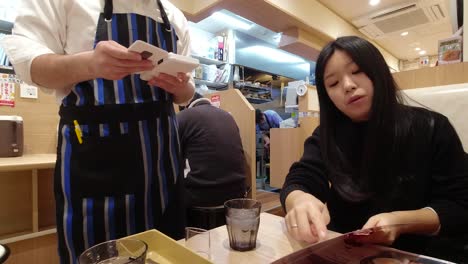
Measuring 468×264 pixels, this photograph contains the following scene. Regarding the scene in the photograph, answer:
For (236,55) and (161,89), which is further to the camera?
(236,55)

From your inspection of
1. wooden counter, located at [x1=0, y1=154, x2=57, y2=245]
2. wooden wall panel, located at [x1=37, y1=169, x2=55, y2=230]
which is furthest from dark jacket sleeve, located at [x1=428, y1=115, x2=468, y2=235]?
wooden wall panel, located at [x1=37, y1=169, x2=55, y2=230]

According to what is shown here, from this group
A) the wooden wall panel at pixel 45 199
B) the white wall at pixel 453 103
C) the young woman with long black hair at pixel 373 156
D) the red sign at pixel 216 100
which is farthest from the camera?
the red sign at pixel 216 100

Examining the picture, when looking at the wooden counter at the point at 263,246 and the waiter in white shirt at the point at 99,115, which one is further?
the waiter in white shirt at the point at 99,115

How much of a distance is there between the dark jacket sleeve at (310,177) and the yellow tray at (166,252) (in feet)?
1.41

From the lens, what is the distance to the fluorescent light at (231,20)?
13.7 ft

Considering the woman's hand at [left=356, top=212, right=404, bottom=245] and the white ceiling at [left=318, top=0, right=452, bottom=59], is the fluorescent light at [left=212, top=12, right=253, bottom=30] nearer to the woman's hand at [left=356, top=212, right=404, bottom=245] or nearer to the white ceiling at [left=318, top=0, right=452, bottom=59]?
the white ceiling at [left=318, top=0, right=452, bottom=59]

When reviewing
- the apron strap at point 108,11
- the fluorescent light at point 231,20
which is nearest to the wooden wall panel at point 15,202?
the apron strap at point 108,11

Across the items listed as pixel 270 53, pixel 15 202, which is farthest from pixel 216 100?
pixel 270 53

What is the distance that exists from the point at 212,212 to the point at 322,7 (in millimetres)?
3375

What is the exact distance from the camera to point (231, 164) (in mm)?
1831

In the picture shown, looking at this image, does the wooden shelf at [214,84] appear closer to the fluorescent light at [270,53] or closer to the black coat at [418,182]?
the fluorescent light at [270,53]

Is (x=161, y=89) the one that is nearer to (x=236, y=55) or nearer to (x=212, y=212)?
(x=212, y=212)

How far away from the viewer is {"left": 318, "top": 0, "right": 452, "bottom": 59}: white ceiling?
3.85 meters

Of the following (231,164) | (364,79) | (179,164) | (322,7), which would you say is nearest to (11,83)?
(231,164)
